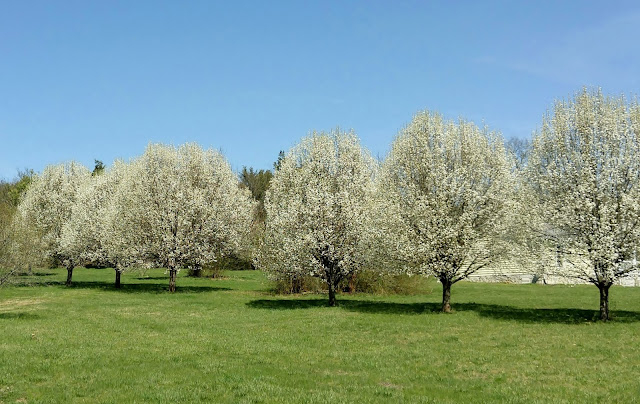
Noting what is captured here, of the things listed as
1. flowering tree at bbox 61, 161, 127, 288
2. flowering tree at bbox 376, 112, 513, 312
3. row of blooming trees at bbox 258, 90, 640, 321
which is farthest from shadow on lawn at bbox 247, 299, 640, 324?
flowering tree at bbox 61, 161, 127, 288

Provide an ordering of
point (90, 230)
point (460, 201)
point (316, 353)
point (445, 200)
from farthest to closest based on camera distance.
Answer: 1. point (90, 230)
2. point (460, 201)
3. point (445, 200)
4. point (316, 353)

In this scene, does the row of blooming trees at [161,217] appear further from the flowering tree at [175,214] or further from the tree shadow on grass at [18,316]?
the tree shadow on grass at [18,316]

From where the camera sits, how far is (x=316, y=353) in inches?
743

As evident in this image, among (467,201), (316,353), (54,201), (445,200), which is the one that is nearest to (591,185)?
(467,201)

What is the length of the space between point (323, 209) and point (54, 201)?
121 feet

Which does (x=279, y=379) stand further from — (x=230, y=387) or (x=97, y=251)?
(x=97, y=251)

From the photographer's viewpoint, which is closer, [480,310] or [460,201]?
[460,201]

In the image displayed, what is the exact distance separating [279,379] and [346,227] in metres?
17.4

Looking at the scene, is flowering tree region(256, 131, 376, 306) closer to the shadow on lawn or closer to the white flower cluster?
the shadow on lawn

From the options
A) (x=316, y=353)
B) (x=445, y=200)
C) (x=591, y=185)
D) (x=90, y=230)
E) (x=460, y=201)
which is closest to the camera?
(x=316, y=353)

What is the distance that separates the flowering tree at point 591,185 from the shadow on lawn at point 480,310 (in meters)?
2.15

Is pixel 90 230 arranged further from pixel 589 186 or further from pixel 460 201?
pixel 589 186

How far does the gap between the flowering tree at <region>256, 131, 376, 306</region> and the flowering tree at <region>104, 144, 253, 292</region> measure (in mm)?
11253

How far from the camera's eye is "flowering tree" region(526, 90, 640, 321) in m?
24.7
